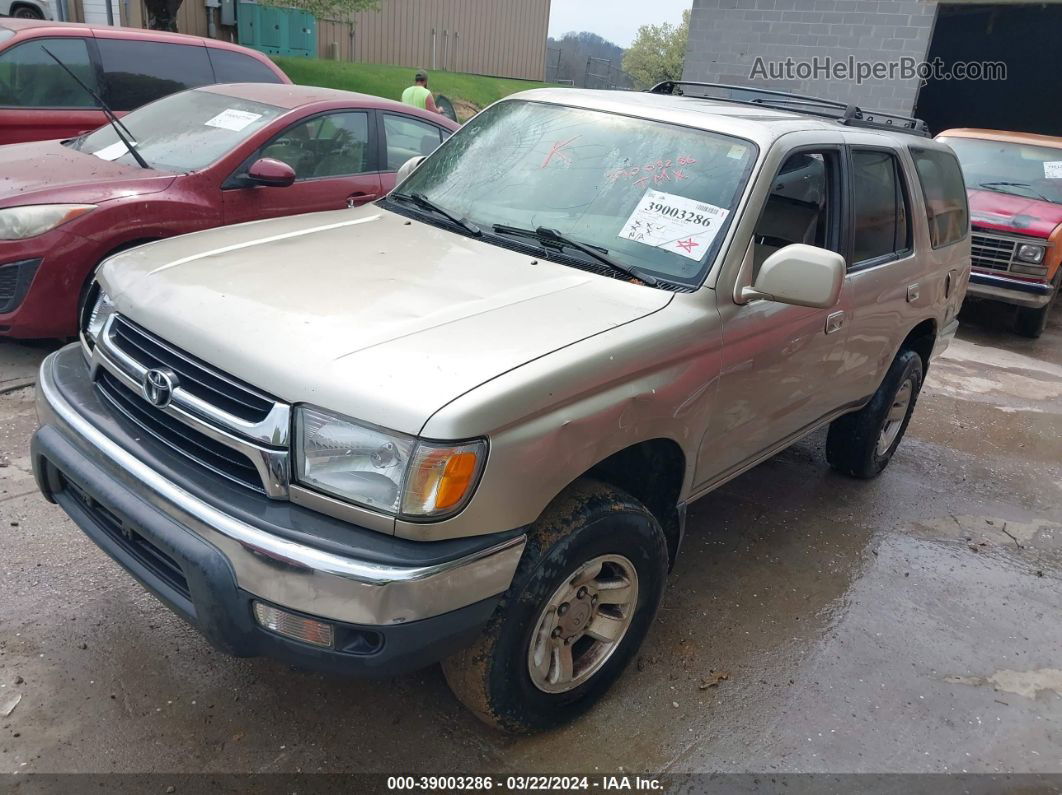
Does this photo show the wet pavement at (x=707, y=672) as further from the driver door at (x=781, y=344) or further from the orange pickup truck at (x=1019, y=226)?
the orange pickup truck at (x=1019, y=226)

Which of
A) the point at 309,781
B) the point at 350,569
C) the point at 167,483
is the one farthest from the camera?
the point at 309,781

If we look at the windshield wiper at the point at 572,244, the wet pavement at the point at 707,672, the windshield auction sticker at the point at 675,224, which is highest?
the windshield auction sticker at the point at 675,224

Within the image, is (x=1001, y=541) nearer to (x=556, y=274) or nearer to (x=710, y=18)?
(x=556, y=274)

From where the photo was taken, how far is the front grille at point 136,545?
2.27 meters

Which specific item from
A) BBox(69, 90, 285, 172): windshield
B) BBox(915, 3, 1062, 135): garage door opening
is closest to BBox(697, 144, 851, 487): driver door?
BBox(69, 90, 285, 172): windshield

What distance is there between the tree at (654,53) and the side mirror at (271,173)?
146 feet

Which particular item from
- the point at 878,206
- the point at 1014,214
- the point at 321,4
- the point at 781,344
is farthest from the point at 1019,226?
the point at 321,4

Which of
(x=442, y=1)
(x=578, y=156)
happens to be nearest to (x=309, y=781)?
(x=578, y=156)

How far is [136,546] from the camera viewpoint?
2.39 meters

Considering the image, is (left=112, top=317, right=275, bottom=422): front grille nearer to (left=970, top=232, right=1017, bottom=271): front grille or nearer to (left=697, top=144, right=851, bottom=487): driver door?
(left=697, top=144, right=851, bottom=487): driver door

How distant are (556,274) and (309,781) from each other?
1.70 meters

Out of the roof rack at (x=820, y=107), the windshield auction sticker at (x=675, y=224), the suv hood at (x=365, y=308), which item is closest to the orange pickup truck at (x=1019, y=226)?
the roof rack at (x=820, y=107)

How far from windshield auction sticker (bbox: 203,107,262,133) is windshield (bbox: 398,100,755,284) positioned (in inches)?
89.0

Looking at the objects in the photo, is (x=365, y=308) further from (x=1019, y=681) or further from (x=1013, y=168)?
(x=1013, y=168)
